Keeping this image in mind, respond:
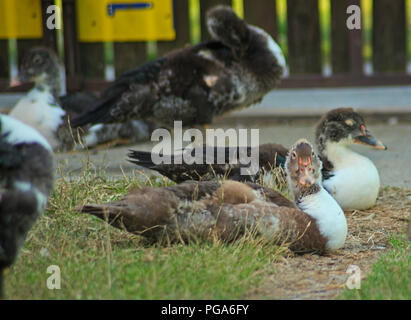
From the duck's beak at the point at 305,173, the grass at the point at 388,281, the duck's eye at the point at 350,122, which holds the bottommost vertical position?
the grass at the point at 388,281

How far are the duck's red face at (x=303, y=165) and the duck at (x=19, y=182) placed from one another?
5.35 feet

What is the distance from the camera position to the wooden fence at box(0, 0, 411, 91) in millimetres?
8648

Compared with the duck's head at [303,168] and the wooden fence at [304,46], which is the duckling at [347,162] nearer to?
the duck's head at [303,168]

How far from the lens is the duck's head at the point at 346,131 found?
529 centimetres

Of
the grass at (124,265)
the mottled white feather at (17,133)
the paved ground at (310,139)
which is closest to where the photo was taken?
the mottled white feather at (17,133)

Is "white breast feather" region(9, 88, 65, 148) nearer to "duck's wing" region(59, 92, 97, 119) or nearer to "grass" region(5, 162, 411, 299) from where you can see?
"duck's wing" region(59, 92, 97, 119)

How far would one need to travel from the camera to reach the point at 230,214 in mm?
3939

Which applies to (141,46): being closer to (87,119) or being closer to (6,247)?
(87,119)

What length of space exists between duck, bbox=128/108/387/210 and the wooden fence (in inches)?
139

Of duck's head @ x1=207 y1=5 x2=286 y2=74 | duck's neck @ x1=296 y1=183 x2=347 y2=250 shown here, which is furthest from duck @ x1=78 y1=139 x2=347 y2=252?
duck's head @ x1=207 y1=5 x2=286 y2=74

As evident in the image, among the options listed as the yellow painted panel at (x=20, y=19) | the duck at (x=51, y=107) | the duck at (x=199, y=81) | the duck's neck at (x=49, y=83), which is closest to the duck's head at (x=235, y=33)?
the duck at (x=199, y=81)

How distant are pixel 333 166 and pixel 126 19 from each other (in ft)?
14.1

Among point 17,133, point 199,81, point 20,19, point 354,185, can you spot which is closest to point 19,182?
point 17,133
